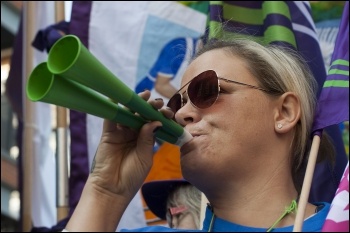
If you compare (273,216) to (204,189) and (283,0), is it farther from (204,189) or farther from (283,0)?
(283,0)

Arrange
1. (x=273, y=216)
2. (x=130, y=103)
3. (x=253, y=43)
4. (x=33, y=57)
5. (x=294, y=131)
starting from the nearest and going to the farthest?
(x=130, y=103), (x=273, y=216), (x=294, y=131), (x=253, y=43), (x=33, y=57)

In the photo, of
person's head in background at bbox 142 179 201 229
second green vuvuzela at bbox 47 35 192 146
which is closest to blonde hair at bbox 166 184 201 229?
person's head in background at bbox 142 179 201 229

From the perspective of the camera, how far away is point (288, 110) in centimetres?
228

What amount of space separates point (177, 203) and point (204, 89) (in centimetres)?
144

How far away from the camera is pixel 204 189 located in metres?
2.14

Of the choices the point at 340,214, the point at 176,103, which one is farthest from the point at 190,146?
the point at 340,214

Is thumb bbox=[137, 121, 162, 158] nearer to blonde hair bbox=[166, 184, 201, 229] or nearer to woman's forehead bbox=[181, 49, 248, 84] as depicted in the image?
woman's forehead bbox=[181, 49, 248, 84]

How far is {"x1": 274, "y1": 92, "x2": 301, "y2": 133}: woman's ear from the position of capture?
7.39 feet

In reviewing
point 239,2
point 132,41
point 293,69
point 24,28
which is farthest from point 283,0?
point 24,28

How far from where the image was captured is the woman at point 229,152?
207 centimetres

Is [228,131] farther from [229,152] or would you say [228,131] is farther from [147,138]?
[147,138]

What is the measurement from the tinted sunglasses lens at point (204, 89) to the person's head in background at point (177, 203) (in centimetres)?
114

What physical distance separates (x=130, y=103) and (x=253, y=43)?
0.64 meters

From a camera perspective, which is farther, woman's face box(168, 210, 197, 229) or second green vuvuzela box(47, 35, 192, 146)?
woman's face box(168, 210, 197, 229)
